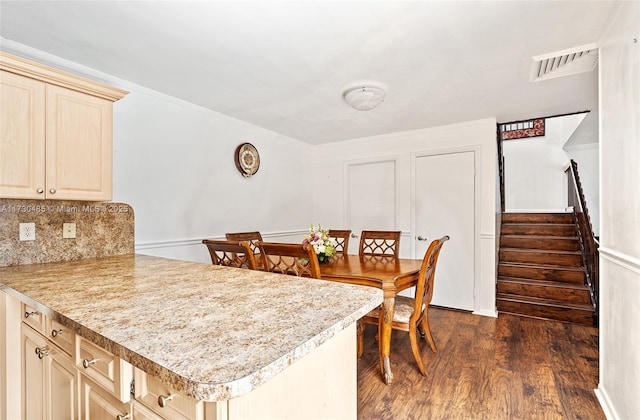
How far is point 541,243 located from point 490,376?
2819 millimetres

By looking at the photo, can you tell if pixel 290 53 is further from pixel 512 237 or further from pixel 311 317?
pixel 512 237

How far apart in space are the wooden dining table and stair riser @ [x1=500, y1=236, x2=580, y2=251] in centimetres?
268

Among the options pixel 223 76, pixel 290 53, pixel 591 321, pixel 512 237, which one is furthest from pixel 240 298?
pixel 512 237

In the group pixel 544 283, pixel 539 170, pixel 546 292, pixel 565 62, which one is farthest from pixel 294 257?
pixel 539 170

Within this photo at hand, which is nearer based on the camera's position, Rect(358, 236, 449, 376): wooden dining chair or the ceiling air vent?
the ceiling air vent

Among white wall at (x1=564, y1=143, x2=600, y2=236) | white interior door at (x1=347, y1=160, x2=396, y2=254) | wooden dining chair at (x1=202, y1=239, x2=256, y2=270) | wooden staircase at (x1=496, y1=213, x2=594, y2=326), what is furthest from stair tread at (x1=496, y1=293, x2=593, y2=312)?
wooden dining chair at (x1=202, y1=239, x2=256, y2=270)

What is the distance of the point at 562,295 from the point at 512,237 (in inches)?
46.5

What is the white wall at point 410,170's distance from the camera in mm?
3549

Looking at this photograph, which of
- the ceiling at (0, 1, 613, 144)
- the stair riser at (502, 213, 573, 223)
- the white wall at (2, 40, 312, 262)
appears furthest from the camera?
the stair riser at (502, 213, 573, 223)

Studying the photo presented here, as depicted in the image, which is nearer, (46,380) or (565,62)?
(46,380)

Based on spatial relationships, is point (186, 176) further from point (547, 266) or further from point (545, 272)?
point (547, 266)

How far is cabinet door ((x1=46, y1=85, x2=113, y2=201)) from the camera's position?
1668 mm

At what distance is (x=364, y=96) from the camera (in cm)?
257

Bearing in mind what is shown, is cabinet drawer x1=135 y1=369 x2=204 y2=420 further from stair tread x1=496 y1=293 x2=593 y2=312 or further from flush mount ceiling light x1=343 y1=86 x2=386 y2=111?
stair tread x1=496 y1=293 x2=593 y2=312
